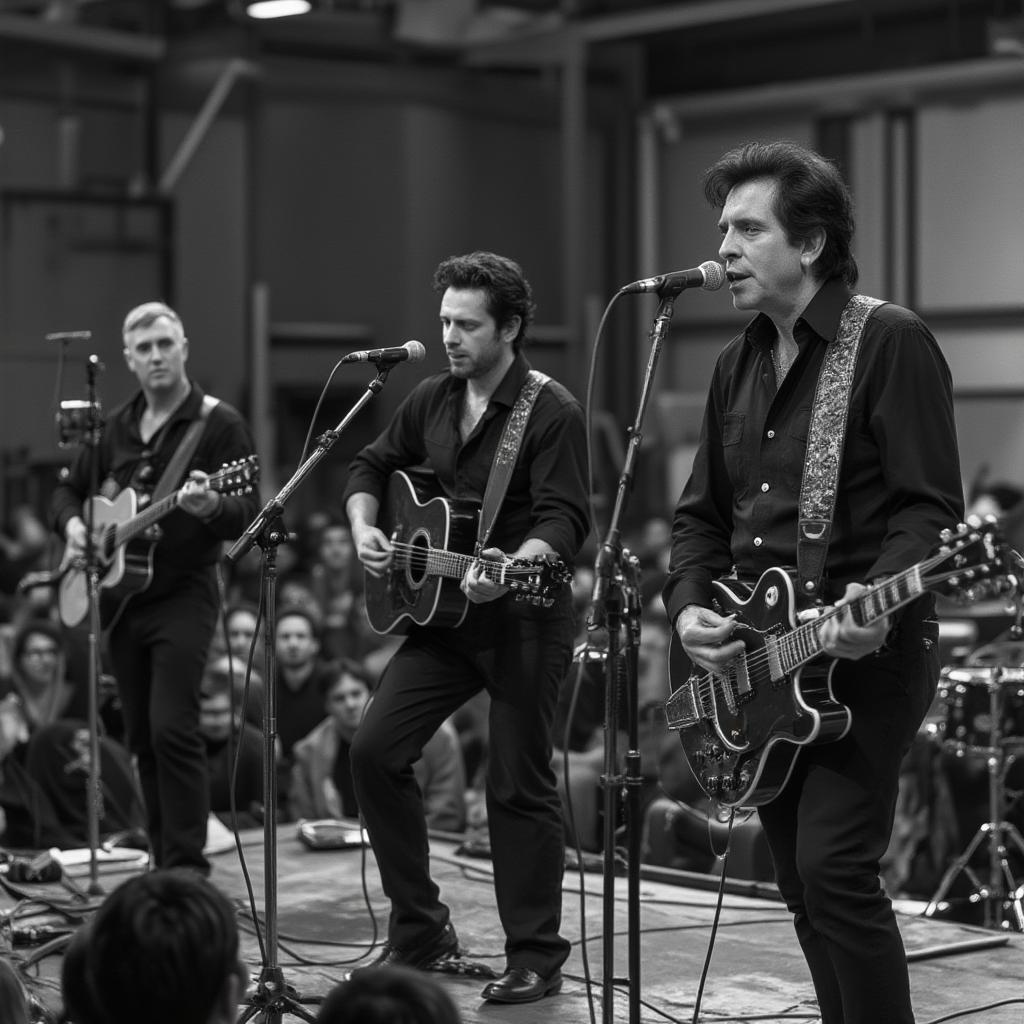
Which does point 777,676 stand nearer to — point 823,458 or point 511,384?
point 823,458

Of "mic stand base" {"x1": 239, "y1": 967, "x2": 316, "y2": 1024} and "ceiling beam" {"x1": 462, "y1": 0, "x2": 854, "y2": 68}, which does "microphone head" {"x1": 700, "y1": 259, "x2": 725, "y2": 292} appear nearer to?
"mic stand base" {"x1": 239, "y1": 967, "x2": 316, "y2": 1024}

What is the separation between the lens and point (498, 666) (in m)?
4.82

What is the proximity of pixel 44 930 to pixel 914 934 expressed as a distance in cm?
280

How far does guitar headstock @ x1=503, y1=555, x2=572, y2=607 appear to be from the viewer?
454 centimetres

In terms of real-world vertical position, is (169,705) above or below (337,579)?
below

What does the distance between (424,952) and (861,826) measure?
1930mm

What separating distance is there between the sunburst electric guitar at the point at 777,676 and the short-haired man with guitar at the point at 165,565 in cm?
243

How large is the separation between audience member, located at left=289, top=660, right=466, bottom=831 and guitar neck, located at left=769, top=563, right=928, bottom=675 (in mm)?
4303

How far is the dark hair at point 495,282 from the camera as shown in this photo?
4930 millimetres

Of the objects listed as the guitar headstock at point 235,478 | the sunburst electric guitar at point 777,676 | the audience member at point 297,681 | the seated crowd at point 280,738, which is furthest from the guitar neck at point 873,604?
the audience member at point 297,681

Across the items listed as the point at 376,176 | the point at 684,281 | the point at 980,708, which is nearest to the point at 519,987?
the point at 684,281

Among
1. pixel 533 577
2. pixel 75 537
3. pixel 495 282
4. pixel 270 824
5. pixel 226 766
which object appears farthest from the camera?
pixel 226 766

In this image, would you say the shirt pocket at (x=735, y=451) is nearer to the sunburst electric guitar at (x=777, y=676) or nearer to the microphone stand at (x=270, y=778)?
the sunburst electric guitar at (x=777, y=676)

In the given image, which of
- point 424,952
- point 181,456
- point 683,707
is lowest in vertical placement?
point 424,952
